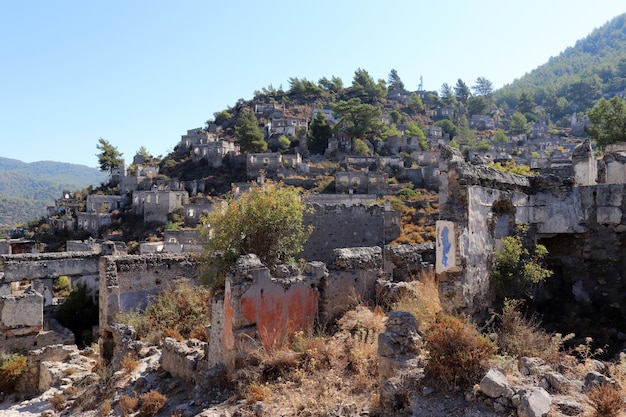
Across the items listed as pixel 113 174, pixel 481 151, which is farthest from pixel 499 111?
pixel 113 174

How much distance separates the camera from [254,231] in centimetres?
1014

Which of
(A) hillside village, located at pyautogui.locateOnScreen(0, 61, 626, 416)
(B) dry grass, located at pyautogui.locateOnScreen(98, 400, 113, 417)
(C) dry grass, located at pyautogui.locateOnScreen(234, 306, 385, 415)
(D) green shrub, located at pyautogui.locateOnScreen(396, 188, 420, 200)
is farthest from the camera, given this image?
(D) green shrub, located at pyautogui.locateOnScreen(396, 188, 420, 200)

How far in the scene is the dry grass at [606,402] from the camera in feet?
14.8

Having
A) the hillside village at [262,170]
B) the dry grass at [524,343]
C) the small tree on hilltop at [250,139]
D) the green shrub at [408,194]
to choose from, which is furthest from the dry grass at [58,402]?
the small tree on hilltop at [250,139]

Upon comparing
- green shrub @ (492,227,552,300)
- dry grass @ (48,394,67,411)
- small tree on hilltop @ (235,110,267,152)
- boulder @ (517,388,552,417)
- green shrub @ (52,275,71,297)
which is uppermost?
small tree on hilltop @ (235,110,267,152)

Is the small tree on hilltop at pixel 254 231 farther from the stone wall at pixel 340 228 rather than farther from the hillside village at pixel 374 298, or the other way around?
the stone wall at pixel 340 228

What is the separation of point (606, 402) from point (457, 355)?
4.70ft

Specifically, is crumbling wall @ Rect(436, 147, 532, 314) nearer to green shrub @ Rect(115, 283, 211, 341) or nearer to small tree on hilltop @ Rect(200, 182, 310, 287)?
small tree on hilltop @ Rect(200, 182, 310, 287)


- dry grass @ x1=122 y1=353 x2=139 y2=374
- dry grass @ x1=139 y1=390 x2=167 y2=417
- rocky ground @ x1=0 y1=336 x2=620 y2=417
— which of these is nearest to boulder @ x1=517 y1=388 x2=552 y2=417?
rocky ground @ x1=0 y1=336 x2=620 y2=417

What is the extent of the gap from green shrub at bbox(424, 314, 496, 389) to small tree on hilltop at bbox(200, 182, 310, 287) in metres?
5.06

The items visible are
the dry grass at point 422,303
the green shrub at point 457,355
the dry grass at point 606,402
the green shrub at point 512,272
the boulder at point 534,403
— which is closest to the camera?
the dry grass at point 606,402

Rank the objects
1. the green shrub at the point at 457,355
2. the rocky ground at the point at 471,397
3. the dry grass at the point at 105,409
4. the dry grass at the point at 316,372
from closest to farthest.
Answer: the rocky ground at the point at 471,397
the green shrub at the point at 457,355
the dry grass at the point at 316,372
the dry grass at the point at 105,409

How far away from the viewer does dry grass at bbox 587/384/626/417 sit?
4.51 meters

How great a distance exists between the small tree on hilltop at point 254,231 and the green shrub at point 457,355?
5.06 meters
